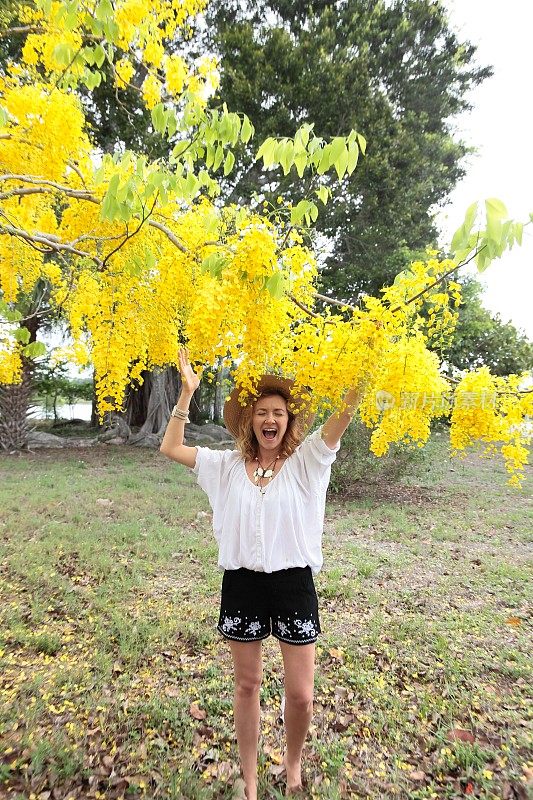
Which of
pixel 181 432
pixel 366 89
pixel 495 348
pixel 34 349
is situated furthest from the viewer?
pixel 495 348

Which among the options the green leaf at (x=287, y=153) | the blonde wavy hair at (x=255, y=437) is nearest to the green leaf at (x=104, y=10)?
the green leaf at (x=287, y=153)

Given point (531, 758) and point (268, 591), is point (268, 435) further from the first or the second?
point (531, 758)

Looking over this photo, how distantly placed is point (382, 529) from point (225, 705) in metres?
4.08

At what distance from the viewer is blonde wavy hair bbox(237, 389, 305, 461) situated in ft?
7.45

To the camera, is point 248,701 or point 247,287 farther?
point 248,701

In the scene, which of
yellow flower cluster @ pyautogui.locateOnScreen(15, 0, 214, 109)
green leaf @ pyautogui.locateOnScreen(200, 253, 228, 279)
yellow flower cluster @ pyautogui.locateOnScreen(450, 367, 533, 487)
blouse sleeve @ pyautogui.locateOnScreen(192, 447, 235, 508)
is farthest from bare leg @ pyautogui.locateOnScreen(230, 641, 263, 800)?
yellow flower cluster @ pyautogui.locateOnScreen(15, 0, 214, 109)

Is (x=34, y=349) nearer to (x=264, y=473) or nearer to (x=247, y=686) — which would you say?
(x=264, y=473)

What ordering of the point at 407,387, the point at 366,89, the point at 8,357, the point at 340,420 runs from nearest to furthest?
the point at 407,387, the point at 340,420, the point at 8,357, the point at 366,89

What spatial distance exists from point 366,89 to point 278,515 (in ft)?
33.6

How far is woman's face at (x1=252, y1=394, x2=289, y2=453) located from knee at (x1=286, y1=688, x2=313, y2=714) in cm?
98

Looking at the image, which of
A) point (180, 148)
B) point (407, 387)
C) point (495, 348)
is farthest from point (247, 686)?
point (495, 348)

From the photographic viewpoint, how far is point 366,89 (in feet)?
32.3

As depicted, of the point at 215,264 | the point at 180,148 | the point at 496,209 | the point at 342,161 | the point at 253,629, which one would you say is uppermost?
the point at 180,148

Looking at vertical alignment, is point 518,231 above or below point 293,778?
above
